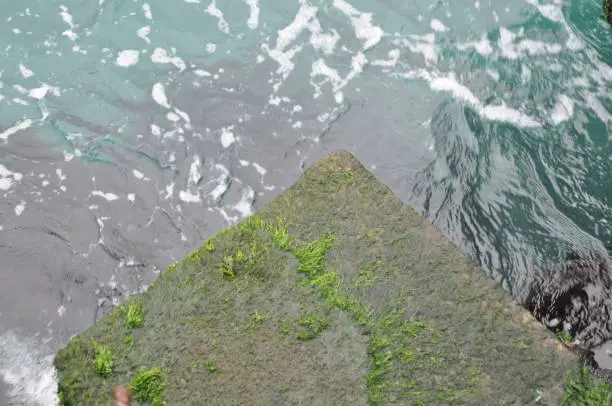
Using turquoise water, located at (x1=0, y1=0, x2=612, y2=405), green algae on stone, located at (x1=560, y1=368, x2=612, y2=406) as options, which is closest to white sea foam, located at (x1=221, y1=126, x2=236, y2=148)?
turquoise water, located at (x1=0, y1=0, x2=612, y2=405)

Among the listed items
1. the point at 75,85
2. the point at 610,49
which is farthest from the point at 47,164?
the point at 610,49

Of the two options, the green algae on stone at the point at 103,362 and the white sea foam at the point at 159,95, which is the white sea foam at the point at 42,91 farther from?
the green algae on stone at the point at 103,362

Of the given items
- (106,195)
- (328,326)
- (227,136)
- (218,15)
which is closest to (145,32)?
(218,15)

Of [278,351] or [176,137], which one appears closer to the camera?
[278,351]

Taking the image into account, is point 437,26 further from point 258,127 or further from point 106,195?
point 106,195

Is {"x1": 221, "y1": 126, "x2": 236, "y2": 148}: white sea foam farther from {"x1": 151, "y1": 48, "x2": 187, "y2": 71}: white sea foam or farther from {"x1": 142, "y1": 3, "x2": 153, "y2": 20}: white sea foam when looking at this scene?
{"x1": 142, "y1": 3, "x2": 153, "y2": 20}: white sea foam

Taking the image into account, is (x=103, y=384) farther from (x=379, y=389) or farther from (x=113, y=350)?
(x=379, y=389)
